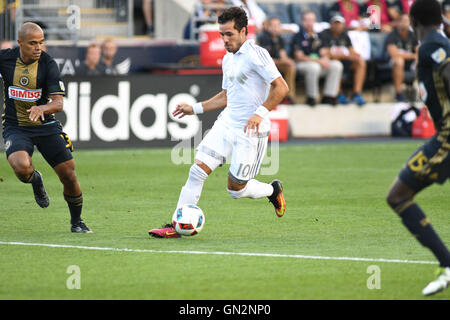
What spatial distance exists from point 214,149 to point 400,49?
46.4 feet

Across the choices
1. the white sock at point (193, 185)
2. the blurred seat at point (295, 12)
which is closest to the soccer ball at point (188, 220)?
the white sock at point (193, 185)

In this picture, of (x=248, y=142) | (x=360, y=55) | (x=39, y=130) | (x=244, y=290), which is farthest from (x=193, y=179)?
(x=360, y=55)

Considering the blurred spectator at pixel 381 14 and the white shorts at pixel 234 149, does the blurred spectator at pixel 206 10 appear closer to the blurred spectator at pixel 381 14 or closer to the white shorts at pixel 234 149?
the blurred spectator at pixel 381 14

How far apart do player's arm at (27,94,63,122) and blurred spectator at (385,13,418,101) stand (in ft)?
47.7

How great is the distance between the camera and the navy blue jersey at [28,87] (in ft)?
30.9

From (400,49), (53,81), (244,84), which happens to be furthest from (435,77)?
(400,49)

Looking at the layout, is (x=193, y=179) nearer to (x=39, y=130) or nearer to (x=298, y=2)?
(x=39, y=130)

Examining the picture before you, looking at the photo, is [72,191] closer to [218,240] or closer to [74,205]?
[74,205]

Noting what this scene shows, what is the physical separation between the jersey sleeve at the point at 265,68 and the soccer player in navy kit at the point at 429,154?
2.45 meters

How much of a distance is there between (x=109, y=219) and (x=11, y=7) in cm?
1079

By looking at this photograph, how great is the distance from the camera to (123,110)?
17938 millimetres

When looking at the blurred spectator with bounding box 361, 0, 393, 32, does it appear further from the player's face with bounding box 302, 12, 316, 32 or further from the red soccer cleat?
the red soccer cleat

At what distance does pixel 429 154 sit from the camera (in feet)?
22.5

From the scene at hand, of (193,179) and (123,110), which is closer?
(193,179)
